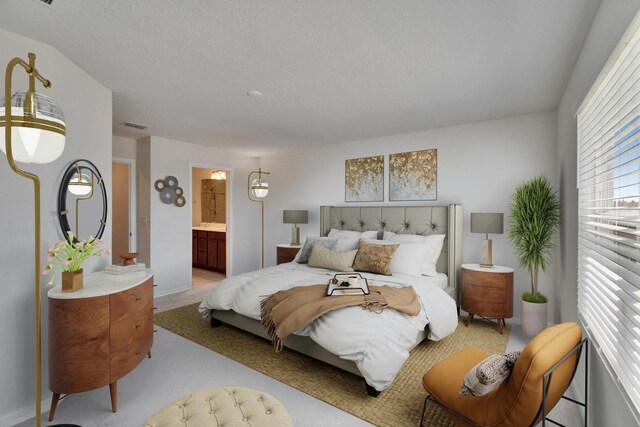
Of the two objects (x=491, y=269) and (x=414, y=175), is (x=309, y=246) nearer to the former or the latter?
(x=414, y=175)

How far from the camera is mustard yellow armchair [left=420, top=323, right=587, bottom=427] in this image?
4.44ft

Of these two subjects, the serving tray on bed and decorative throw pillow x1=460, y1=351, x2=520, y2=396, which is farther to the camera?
the serving tray on bed

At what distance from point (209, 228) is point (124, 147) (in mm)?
2855

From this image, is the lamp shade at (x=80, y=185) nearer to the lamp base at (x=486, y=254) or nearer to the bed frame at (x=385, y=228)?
the bed frame at (x=385, y=228)

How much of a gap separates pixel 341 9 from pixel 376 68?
796 mm

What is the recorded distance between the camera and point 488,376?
142 centimetres

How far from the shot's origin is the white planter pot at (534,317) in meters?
3.15

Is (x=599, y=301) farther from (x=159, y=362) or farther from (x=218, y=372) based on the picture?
(x=159, y=362)

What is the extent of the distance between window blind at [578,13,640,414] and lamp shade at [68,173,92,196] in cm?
345

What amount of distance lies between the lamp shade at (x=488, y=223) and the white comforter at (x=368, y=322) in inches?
32.3

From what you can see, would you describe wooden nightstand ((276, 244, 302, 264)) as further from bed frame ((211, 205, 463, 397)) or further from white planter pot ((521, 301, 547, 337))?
white planter pot ((521, 301, 547, 337))

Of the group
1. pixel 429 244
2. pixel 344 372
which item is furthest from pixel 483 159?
pixel 344 372

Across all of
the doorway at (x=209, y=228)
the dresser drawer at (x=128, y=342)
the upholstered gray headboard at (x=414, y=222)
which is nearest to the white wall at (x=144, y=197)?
the doorway at (x=209, y=228)

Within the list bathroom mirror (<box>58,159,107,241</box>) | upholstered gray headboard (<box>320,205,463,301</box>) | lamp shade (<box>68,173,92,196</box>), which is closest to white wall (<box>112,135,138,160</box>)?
bathroom mirror (<box>58,159,107,241</box>)
